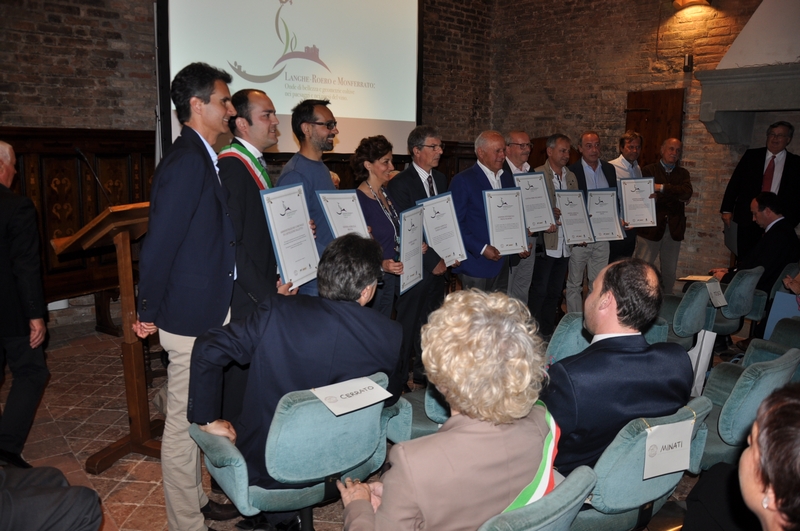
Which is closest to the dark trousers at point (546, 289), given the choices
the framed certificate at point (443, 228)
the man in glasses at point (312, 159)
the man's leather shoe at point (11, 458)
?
the framed certificate at point (443, 228)

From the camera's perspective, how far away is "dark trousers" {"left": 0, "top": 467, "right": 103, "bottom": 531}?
1.68 m

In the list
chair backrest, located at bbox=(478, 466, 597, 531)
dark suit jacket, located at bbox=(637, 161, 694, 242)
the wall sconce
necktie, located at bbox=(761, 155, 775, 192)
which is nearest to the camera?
chair backrest, located at bbox=(478, 466, 597, 531)

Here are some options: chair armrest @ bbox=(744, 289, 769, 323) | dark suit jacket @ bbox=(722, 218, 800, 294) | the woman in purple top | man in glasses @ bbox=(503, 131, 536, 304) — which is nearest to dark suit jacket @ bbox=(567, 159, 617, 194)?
man in glasses @ bbox=(503, 131, 536, 304)

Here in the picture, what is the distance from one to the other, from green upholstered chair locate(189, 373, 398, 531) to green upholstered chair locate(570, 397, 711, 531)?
29.9 inches

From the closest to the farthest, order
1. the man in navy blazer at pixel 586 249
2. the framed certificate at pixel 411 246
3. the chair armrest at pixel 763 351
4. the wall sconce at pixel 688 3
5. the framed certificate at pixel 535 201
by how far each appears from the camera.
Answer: the chair armrest at pixel 763 351 → the framed certificate at pixel 411 246 → the framed certificate at pixel 535 201 → the man in navy blazer at pixel 586 249 → the wall sconce at pixel 688 3

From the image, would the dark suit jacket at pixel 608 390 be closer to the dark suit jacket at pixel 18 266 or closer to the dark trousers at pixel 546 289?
the dark suit jacket at pixel 18 266

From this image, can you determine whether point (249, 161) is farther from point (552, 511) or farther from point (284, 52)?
point (284, 52)

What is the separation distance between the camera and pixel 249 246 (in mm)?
3037

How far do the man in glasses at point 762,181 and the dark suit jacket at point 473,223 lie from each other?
3578 millimetres

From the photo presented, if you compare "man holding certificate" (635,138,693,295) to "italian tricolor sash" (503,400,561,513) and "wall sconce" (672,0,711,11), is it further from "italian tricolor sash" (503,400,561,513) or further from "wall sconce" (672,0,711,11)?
"italian tricolor sash" (503,400,561,513)

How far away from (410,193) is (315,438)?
9.16 ft

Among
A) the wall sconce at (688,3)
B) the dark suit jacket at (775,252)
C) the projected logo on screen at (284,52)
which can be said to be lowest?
the dark suit jacket at (775,252)

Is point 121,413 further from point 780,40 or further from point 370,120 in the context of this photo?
point 780,40

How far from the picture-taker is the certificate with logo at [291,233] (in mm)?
3043
